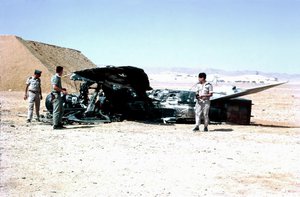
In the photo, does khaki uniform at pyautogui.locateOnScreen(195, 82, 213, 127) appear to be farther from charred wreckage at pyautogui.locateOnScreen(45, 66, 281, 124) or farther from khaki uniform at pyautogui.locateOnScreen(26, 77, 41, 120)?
khaki uniform at pyautogui.locateOnScreen(26, 77, 41, 120)

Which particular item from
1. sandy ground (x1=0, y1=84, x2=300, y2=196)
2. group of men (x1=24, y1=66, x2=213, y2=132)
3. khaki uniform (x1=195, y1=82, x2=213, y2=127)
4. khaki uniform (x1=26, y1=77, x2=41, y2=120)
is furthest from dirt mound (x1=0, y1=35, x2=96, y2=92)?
sandy ground (x1=0, y1=84, x2=300, y2=196)

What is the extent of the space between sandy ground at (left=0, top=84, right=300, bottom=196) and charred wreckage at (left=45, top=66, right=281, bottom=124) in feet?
8.02

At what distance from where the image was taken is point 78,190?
19.6 feet

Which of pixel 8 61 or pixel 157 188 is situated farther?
pixel 8 61

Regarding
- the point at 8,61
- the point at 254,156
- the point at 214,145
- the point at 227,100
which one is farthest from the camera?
the point at 8,61

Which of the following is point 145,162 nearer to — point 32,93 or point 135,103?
point 32,93

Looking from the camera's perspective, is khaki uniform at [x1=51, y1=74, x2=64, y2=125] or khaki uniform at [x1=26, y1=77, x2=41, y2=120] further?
khaki uniform at [x1=26, y1=77, x2=41, y2=120]

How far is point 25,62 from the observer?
4128 cm

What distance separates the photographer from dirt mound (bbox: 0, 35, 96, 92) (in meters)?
38.8

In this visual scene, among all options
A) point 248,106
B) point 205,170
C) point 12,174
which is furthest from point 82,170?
point 248,106

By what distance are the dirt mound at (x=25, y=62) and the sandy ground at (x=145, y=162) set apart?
2677cm

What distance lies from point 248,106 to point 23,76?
28.3 meters

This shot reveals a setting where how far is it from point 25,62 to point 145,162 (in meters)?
35.6

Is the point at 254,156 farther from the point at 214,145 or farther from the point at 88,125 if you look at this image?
the point at 88,125
